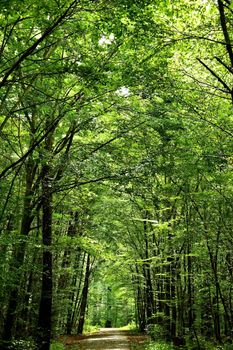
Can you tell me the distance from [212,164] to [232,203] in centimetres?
328

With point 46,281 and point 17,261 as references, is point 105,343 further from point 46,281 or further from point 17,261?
point 17,261

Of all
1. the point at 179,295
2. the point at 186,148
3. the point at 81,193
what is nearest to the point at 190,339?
the point at 179,295

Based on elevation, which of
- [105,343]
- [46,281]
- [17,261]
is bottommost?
[105,343]

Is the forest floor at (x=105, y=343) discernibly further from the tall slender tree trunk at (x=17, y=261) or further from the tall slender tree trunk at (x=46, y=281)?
the tall slender tree trunk at (x=17, y=261)

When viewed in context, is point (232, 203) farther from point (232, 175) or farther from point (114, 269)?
point (114, 269)

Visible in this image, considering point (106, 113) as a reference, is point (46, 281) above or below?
below

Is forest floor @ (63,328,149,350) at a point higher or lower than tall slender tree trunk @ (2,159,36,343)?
lower

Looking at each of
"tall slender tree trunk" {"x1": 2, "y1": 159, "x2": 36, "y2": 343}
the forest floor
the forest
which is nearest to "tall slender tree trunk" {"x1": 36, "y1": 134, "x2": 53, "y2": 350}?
the forest

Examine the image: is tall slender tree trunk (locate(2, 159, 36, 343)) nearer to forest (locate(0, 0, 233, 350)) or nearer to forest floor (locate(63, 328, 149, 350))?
forest (locate(0, 0, 233, 350))

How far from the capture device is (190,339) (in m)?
15.6

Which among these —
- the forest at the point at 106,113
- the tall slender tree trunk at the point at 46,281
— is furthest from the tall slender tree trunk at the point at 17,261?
the tall slender tree trunk at the point at 46,281

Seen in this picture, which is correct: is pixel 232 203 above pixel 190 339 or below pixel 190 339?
above

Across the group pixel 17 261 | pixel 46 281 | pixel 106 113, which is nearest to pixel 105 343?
pixel 46 281

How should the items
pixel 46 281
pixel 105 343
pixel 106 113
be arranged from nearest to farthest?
1. pixel 106 113
2. pixel 46 281
3. pixel 105 343
